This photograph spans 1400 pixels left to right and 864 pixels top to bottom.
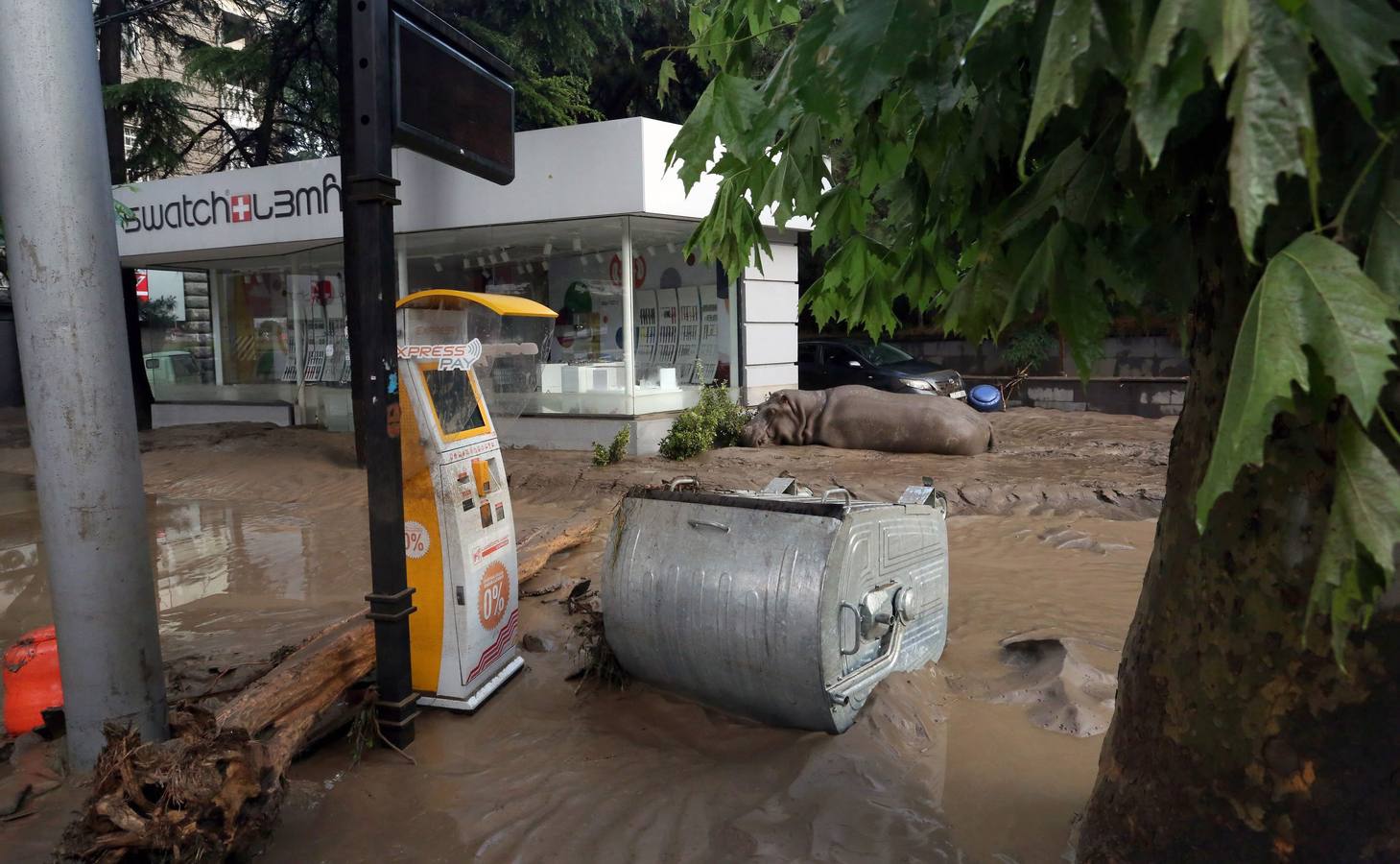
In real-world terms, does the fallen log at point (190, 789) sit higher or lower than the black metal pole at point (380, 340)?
lower

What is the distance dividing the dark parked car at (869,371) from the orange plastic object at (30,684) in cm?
1213

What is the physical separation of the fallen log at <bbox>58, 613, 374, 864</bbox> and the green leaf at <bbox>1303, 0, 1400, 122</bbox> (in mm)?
3024

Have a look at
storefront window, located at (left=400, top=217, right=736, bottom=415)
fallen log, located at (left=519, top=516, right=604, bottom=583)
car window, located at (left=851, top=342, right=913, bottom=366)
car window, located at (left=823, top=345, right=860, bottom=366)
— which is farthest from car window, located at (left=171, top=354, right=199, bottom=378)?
fallen log, located at (left=519, top=516, right=604, bottom=583)

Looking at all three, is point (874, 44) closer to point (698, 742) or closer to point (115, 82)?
point (698, 742)

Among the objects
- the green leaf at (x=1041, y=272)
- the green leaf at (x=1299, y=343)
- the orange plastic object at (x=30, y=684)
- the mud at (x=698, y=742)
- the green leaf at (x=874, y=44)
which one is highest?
the green leaf at (x=874, y=44)

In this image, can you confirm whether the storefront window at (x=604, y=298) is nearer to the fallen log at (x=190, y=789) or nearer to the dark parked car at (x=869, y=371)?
the dark parked car at (x=869, y=371)

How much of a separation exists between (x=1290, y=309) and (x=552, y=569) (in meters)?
5.39

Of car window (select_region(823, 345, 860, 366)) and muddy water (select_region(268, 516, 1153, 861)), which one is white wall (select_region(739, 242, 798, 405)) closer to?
car window (select_region(823, 345, 860, 366))

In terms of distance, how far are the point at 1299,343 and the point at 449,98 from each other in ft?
11.7

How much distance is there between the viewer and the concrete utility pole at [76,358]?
3.06m

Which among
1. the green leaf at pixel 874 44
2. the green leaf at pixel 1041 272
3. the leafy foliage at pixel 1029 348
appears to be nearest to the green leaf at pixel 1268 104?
the green leaf at pixel 1041 272

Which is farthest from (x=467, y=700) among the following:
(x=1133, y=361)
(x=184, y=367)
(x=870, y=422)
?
(x=1133, y=361)

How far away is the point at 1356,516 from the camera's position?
115 centimetres

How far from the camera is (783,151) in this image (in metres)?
2.30
